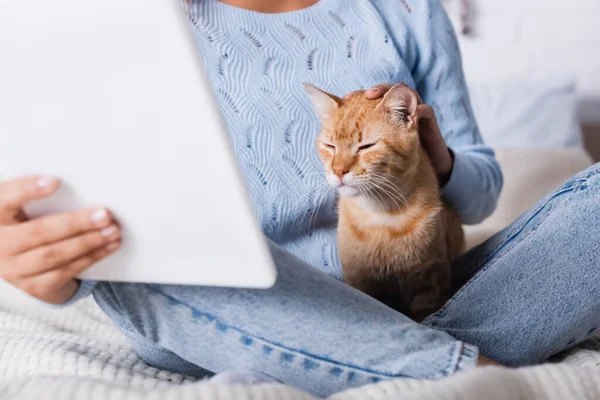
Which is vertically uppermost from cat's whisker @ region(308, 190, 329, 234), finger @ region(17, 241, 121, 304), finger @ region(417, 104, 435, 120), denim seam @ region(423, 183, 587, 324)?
finger @ region(17, 241, 121, 304)

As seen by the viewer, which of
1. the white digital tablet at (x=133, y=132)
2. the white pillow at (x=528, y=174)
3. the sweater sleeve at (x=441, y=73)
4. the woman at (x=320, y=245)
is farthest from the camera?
the white pillow at (x=528, y=174)

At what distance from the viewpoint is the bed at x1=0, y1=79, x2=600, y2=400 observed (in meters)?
0.62

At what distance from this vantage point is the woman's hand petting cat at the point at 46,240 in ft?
2.01

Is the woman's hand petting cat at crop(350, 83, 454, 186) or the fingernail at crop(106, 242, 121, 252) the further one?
the woman's hand petting cat at crop(350, 83, 454, 186)

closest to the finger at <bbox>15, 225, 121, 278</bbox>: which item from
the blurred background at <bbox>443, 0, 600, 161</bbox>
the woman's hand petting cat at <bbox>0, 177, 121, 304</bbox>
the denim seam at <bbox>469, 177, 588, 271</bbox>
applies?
the woman's hand petting cat at <bbox>0, 177, 121, 304</bbox>

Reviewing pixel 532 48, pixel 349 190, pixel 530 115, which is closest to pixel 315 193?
pixel 349 190

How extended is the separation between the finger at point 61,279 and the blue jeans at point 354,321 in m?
0.07

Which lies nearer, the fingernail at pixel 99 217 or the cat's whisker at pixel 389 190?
the fingernail at pixel 99 217

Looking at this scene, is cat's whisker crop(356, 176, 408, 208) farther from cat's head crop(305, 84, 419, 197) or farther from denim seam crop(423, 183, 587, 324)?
denim seam crop(423, 183, 587, 324)

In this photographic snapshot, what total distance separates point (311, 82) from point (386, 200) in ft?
0.92

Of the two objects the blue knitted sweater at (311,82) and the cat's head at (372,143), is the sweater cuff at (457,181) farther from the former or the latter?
the cat's head at (372,143)

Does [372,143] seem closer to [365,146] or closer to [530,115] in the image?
[365,146]

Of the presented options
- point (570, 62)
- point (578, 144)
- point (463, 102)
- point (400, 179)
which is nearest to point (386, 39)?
point (463, 102)

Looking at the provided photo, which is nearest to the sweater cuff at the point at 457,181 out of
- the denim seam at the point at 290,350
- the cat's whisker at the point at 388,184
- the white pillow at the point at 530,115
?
the cat's whisker at the point at 388,184
